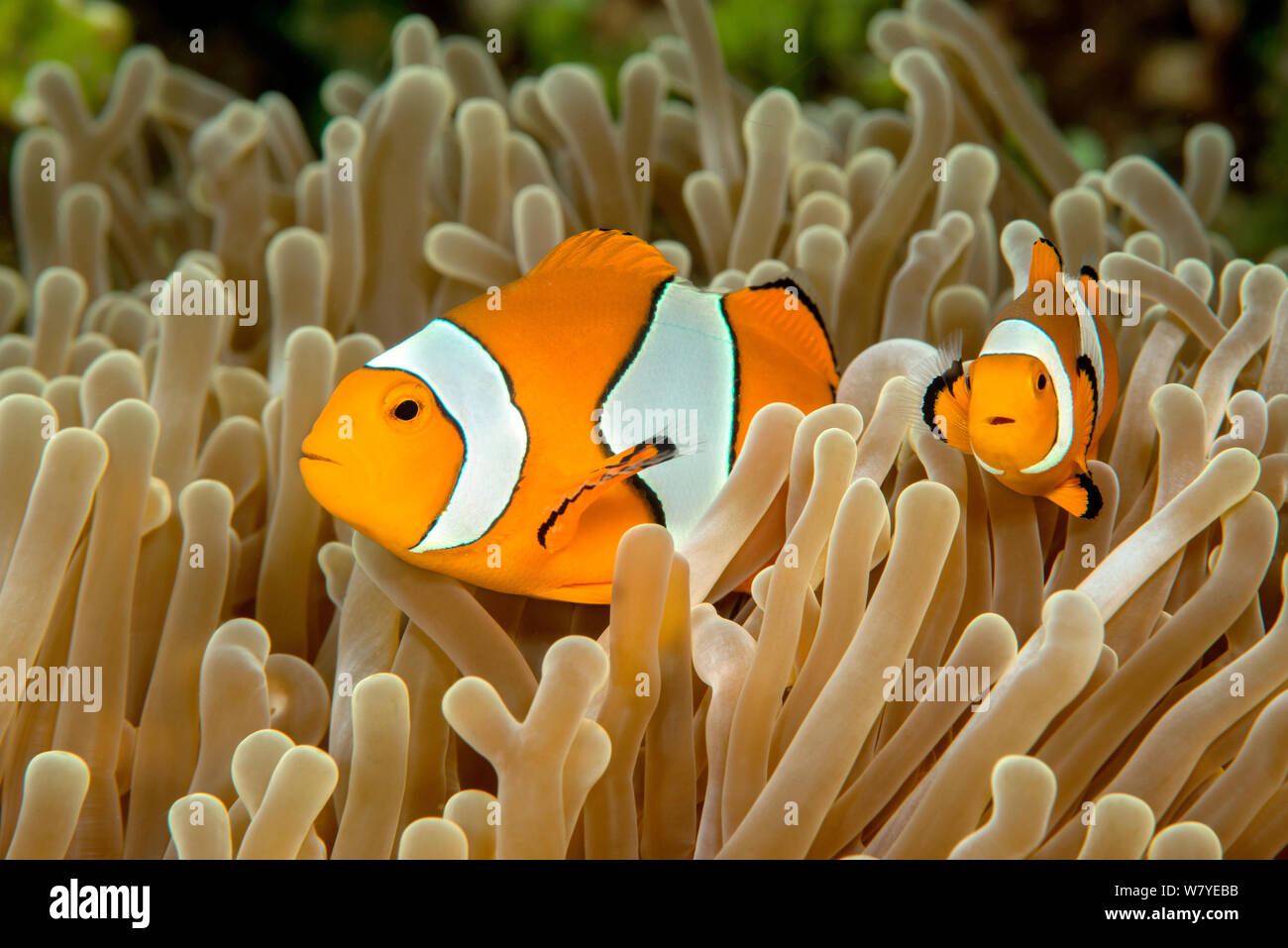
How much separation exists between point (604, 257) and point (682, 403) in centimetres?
18

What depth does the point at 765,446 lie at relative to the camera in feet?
3.25

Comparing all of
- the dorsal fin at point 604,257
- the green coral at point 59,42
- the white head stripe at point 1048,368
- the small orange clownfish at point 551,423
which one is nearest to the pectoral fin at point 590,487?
the small orange clownfish at point 551,423

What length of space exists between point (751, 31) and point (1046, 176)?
3.98 feet

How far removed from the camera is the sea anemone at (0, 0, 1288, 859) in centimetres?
86

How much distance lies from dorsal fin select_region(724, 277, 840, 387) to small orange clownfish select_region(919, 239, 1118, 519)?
0.15 metres

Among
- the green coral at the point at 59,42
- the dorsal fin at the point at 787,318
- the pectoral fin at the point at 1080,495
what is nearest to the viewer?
the pectoral fin at the point at 1080,495

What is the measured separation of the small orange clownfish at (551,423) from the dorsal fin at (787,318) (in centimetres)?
2

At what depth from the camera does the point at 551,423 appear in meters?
0.97

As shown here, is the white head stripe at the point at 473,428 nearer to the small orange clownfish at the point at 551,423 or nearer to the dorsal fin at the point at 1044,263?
the small orange clownfish at the point at 551,423

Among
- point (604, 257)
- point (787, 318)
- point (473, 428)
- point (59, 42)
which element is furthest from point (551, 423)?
point (59, 42)

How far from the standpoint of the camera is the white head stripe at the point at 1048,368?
93 centimetres

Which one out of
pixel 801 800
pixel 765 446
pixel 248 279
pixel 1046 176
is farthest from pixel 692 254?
pixel 801 800

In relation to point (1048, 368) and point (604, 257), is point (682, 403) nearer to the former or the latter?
point (604, 257)
